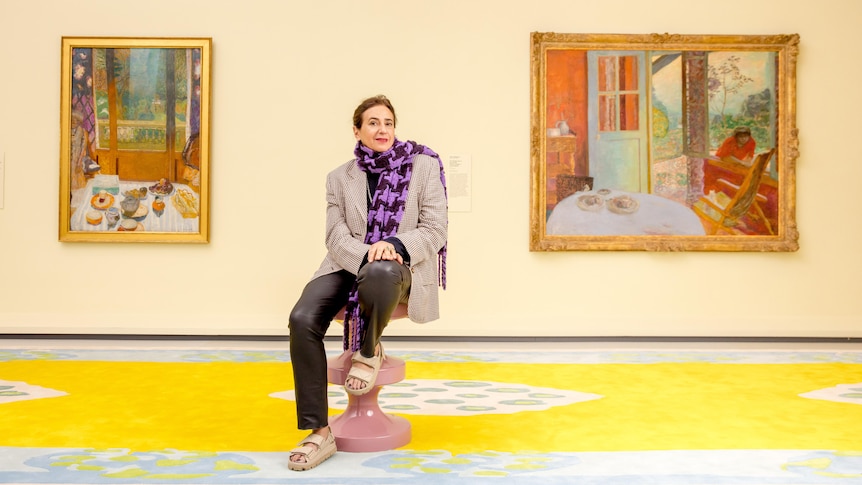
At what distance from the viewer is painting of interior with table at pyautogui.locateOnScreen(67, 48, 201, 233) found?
597 centimetres

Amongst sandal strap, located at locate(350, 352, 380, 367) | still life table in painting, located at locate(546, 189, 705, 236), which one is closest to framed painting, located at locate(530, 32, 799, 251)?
still life table in painting, located at locate(546, 189, 705, 236)

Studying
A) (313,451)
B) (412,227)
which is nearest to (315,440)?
(313,451)

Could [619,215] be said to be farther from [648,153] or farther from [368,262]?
[368,262]

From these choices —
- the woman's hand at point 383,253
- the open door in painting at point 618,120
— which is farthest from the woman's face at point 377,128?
the open door in painting at point 618,120

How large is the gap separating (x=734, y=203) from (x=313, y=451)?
4538 mm

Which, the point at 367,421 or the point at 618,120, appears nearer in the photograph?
the point at 367,421

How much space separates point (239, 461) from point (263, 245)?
11.6 feet

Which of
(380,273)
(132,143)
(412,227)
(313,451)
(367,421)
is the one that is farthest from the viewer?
(132,143)

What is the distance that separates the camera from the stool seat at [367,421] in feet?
9.18

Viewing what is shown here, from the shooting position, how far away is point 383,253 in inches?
108

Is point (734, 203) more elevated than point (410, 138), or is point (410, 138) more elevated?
point (410, 138)

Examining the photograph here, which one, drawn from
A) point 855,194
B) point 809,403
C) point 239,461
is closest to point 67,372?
point 239,461

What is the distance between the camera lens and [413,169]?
121 inches

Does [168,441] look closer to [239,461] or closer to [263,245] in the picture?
[239,461]
